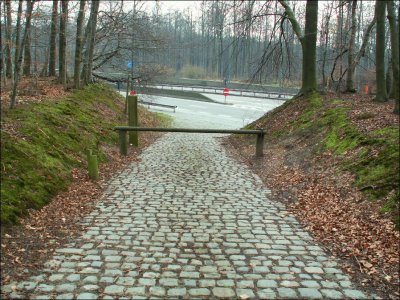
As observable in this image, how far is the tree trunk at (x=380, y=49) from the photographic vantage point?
13.2 metres

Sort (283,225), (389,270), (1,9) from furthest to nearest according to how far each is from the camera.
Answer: (1,9) < (283,225) < (389,270)

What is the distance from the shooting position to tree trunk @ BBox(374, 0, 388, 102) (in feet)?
43.2

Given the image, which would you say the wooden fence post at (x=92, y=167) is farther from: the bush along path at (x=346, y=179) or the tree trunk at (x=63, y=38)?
the tree trunk at (x=63, y=38)

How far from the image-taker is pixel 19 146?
7781mm

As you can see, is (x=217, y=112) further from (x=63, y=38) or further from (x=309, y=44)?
(x=63, y=38)

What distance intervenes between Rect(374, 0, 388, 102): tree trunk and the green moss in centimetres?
929

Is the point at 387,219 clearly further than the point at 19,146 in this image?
No

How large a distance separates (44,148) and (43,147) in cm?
3

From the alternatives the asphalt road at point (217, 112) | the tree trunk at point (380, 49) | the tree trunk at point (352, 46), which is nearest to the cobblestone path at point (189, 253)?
the tree trunk at point (380, 49)

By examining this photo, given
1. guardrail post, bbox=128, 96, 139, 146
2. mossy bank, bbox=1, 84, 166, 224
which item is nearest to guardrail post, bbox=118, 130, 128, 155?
mossy bank, bbox=1, 84, 166, 224

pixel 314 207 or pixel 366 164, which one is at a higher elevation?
pixel 366 164

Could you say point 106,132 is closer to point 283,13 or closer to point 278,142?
point 278,142

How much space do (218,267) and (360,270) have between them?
1.71 metres

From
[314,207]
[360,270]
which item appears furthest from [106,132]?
[360,270]
